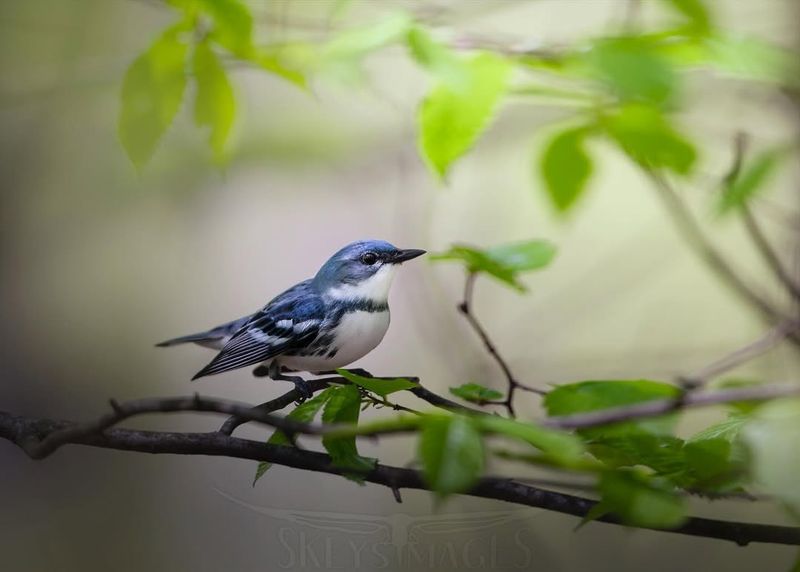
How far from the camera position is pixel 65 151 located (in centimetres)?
79

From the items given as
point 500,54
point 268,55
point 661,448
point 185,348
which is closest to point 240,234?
point 185,348

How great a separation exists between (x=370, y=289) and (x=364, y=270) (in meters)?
0.01

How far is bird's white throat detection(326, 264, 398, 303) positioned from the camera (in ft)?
1.69

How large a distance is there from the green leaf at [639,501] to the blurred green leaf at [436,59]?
0.26 m

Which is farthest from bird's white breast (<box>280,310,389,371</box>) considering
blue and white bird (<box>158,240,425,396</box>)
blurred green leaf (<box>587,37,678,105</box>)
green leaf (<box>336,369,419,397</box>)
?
blurred green leaf (<box>587,37,678,105</box>)

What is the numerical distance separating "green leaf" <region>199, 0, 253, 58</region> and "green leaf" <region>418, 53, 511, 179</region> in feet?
0.44

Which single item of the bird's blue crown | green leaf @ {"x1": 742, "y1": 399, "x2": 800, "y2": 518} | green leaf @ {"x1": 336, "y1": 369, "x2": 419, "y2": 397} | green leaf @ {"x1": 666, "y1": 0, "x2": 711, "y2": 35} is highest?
green leaf @ {"x1": 666, "y1": 0, "x2": 711, "y2": 35}

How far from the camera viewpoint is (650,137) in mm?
447

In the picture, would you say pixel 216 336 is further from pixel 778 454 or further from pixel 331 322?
pixel 778 454

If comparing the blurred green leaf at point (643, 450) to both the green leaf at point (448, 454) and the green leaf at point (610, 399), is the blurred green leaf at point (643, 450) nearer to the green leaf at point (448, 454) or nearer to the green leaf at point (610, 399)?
the green leaf at point (610, 399)

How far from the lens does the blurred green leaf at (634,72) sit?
1.25 ft

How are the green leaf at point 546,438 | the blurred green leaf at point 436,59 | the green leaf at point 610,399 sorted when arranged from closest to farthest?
the green leaf at point 546,438
the green leaf at point 610,399
the blurred green leaf at point 436,59

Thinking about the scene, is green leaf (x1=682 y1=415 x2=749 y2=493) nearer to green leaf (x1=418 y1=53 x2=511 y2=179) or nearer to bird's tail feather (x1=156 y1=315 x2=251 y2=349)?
green leaf (x1=418 y1=53 x2=511 y2=179)
